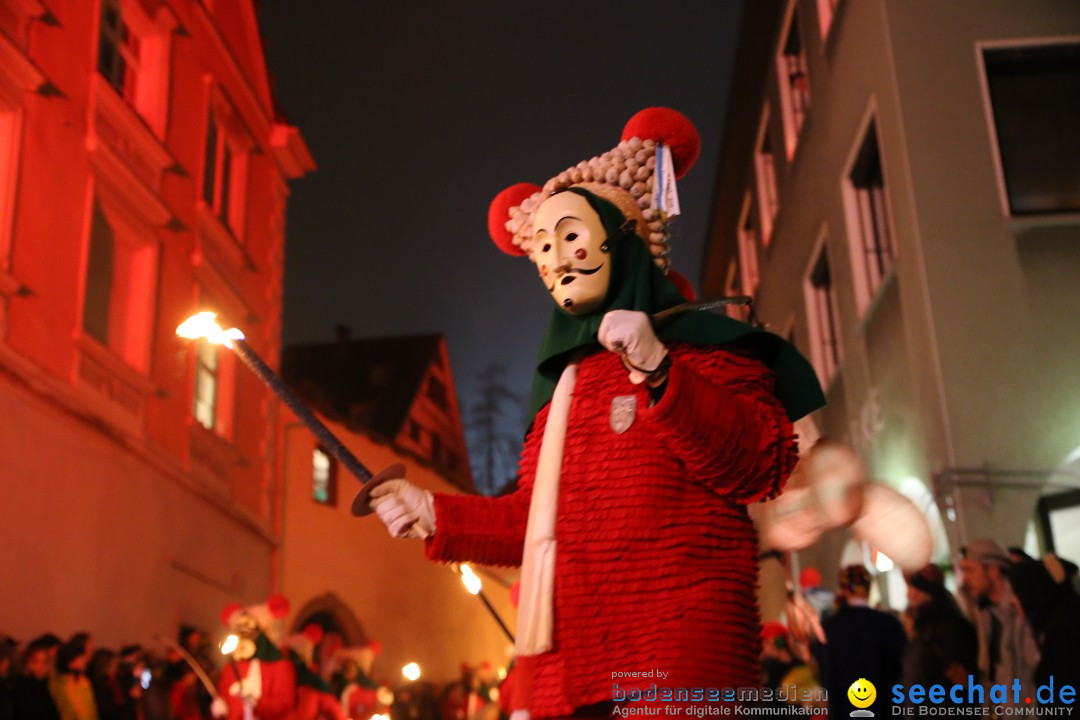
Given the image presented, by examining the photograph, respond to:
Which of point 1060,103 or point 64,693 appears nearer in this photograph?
point 64,693

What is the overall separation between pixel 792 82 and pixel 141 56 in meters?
8.31

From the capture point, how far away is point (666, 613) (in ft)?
9.24

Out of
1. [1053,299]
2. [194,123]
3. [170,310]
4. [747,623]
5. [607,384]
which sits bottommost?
[747,623]

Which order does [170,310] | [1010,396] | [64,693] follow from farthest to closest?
[170,310] < [1010,396] < [64,693]

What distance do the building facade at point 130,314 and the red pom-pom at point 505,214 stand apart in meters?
6.12

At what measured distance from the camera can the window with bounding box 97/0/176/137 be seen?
39.3 feet

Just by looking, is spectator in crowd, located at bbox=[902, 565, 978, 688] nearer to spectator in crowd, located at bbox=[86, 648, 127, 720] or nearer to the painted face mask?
the painted face mask

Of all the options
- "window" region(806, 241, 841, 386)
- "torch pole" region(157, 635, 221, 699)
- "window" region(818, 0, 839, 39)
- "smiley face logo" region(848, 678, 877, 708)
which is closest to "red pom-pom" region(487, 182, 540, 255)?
"smiley face logo" region(848, 678, 877, 708)

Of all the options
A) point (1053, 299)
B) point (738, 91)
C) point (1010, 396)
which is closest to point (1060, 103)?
point (1053, 299)

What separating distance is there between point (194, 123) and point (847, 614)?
10.1 m

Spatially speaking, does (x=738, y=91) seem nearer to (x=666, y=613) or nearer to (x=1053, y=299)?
(x=1053, y=299)

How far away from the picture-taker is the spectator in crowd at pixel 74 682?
7.98 m

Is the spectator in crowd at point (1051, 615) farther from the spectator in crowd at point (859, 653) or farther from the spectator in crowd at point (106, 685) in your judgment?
the spectator in crowd at point (106, 685)

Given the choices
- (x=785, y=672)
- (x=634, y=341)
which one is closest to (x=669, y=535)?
(x=634, y=341)
